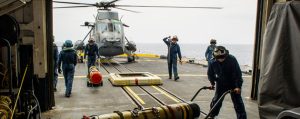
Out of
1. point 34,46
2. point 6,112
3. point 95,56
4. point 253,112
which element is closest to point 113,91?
point 95,56

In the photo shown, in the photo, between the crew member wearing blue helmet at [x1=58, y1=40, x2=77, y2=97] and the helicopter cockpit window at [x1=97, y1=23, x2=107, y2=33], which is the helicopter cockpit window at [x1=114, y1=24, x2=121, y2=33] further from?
the crew member wearing blue helmet at [x1=58, y1=40, x2=77, y2=97]

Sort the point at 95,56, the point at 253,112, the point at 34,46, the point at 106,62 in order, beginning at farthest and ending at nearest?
the point at 106,62, the point at 95,56, the point at 253,112, the point at 34,46

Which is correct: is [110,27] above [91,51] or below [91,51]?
above

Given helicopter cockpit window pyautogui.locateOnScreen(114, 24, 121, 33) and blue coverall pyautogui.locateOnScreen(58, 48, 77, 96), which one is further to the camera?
helicopter cockpit window pyautogui.locateOnScreen(114, 24, 121, 33)

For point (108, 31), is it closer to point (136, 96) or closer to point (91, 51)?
point (91, 51)

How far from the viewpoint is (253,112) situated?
9656mm

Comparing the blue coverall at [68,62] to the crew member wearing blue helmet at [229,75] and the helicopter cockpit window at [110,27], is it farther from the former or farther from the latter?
the helicopter cockpit window at [110,27]

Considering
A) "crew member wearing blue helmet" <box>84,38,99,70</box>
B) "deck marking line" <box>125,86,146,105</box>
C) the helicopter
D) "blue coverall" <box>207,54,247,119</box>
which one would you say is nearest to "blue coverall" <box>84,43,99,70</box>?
"crew member wearing blue helmet" <box>84,38,99,70</box>

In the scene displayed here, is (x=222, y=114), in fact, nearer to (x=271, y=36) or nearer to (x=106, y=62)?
(x=271, y=36)

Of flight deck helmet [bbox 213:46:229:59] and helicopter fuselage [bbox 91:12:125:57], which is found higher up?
helicopter fuselage [bbox 91:12:125:57]

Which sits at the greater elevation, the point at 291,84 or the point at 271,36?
the point at 271,36

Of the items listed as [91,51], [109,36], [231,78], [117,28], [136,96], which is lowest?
[136,96]

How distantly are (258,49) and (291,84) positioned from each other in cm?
731

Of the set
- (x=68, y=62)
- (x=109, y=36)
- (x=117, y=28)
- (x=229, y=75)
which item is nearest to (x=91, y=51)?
(x=68, y=62)
